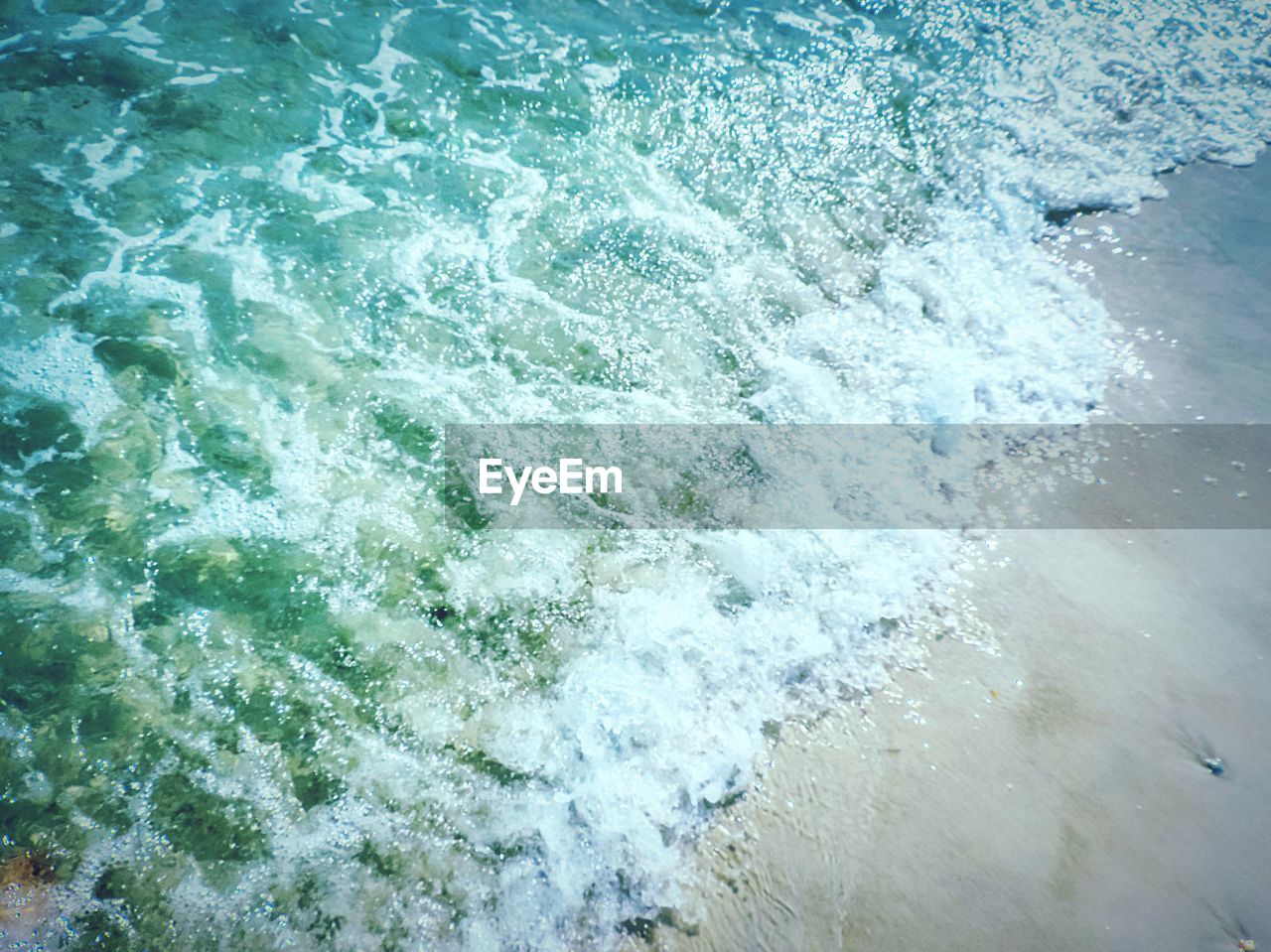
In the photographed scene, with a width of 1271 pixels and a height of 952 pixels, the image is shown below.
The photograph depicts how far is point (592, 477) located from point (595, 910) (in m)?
2.08

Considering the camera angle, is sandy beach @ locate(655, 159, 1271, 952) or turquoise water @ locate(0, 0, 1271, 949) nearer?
sandy beach @ locate(655, 159, 1271, 952)

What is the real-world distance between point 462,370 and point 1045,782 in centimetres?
375

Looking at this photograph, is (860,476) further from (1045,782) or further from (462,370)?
(462,370)

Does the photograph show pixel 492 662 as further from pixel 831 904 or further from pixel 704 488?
pixel 831 904

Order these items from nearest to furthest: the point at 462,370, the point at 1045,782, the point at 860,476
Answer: the point at 1045,782, the point at 860,476, the point at 462,370

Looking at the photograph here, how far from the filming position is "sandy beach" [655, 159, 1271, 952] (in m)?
2.35

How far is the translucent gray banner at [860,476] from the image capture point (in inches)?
131

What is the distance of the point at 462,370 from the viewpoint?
4141 millimetres

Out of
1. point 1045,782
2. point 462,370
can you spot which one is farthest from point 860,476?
point 462,370

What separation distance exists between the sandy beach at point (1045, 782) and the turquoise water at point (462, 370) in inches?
8.9

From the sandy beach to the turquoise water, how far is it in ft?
0.74

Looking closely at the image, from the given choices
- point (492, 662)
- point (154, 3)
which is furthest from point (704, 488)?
point (154, 3)

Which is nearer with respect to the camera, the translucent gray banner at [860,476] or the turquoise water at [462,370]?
the turquoise water at [462,370]

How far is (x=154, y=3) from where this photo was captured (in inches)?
243
